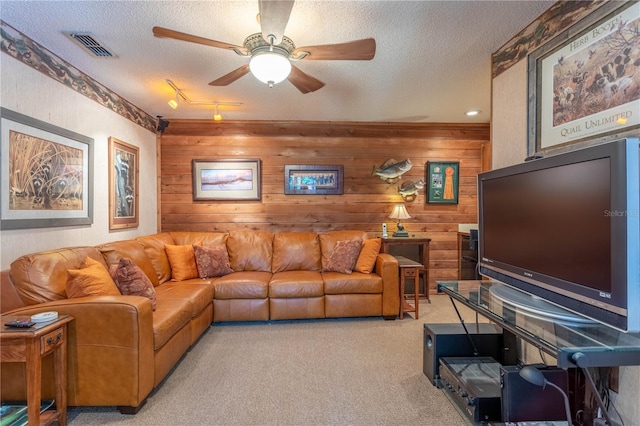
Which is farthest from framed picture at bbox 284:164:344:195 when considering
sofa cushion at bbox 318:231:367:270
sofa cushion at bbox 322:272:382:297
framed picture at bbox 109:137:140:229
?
framed picture at bbox 109:137:140:229

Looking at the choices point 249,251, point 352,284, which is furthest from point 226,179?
point 352,284

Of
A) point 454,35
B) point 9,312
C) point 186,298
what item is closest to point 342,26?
point 454,35

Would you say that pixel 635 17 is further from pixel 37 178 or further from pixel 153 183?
pixel 153 183

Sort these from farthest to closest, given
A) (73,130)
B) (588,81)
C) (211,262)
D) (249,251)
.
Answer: (249,251)
(211,262)
(73,130)
(588,81)

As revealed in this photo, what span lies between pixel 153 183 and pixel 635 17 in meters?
4.69

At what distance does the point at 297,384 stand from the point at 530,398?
1.40 meters

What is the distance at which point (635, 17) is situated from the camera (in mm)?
1357

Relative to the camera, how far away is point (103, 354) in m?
1.77

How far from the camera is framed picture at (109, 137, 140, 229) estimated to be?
3188 millimetres

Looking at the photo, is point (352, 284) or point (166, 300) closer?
point (166, 300)

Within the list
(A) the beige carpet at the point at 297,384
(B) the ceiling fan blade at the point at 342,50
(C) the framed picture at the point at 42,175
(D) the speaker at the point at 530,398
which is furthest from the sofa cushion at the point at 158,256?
(D) the speaker at the point at 530,398

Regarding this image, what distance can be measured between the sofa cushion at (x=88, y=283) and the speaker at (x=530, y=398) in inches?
98.4

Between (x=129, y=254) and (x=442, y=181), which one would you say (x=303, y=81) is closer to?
(x=129, y=254)

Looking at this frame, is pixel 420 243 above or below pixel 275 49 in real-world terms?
below
